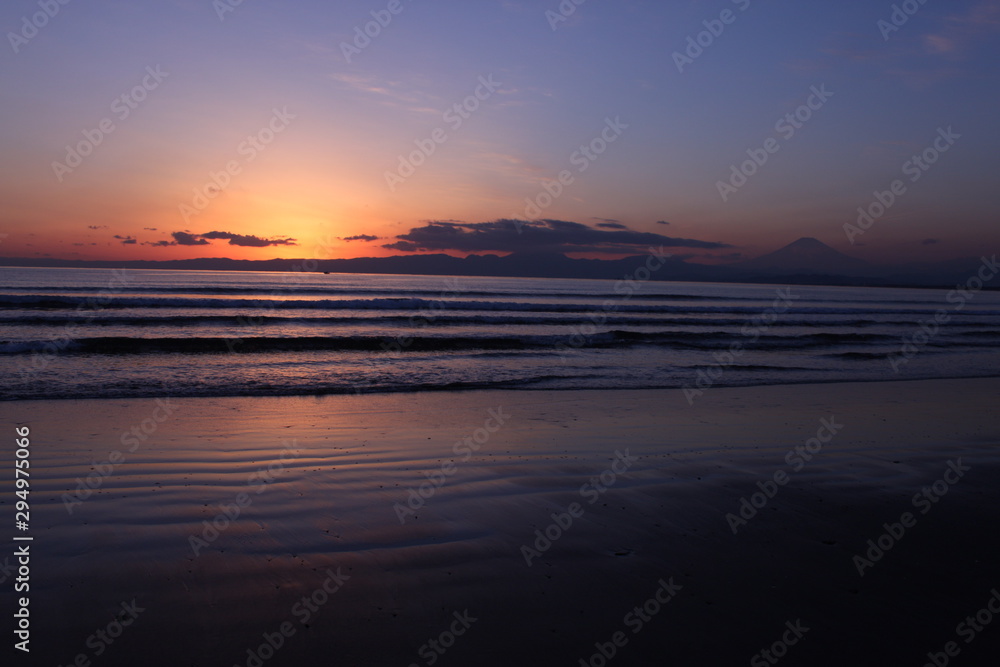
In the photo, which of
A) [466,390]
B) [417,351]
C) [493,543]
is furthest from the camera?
[417,351]

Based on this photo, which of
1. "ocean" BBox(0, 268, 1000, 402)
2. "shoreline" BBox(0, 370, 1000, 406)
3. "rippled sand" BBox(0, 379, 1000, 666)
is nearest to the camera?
"rippled sand" BBox(0, 379, 1000, 666)

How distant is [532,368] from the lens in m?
16.2

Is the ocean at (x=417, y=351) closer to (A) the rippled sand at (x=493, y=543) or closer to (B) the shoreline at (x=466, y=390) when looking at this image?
(B) the shoreline at (x=466, y=390)

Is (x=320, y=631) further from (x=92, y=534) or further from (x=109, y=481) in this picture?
(x=109, y=481)

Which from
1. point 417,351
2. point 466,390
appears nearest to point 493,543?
point 466,390

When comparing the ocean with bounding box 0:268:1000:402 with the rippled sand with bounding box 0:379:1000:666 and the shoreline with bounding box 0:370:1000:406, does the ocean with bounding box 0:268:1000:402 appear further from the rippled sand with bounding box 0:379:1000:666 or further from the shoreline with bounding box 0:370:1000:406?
the rippled sand with bounding box 0:379:1000:666

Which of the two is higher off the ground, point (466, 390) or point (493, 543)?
point (466, 390)

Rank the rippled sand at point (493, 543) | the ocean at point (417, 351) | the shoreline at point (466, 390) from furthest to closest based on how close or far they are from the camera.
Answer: the ocean at point (417, 351) → the shoreline at point (466, 390) → the rippled sand at point (493, 543)

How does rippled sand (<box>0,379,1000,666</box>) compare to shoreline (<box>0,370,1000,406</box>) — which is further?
shoreline (<box>0,370,1000,406</box>)

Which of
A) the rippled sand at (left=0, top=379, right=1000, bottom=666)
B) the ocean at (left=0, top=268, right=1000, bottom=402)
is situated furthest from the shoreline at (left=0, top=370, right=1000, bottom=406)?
the rippled sand at (left=0, top=379, right=1000, bottom=666)

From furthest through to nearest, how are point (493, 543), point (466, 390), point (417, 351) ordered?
1. point (417, 351)
2. point (466, 390)
3. point (493, 543)

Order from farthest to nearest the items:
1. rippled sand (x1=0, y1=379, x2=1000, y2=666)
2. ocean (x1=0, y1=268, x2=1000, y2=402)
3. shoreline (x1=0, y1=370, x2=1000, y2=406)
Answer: ocean (x1=0, y1=268, x2=1000, y2=402) → shoreline (x1=0, y1=370, x2=1000, y2=406) → rippled sand (x1=0, y1=379, x2=1000, y2=666)

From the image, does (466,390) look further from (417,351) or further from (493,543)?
(493,543)

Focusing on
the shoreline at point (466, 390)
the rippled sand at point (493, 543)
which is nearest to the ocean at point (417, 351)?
the shoreline at point (466, 390)
